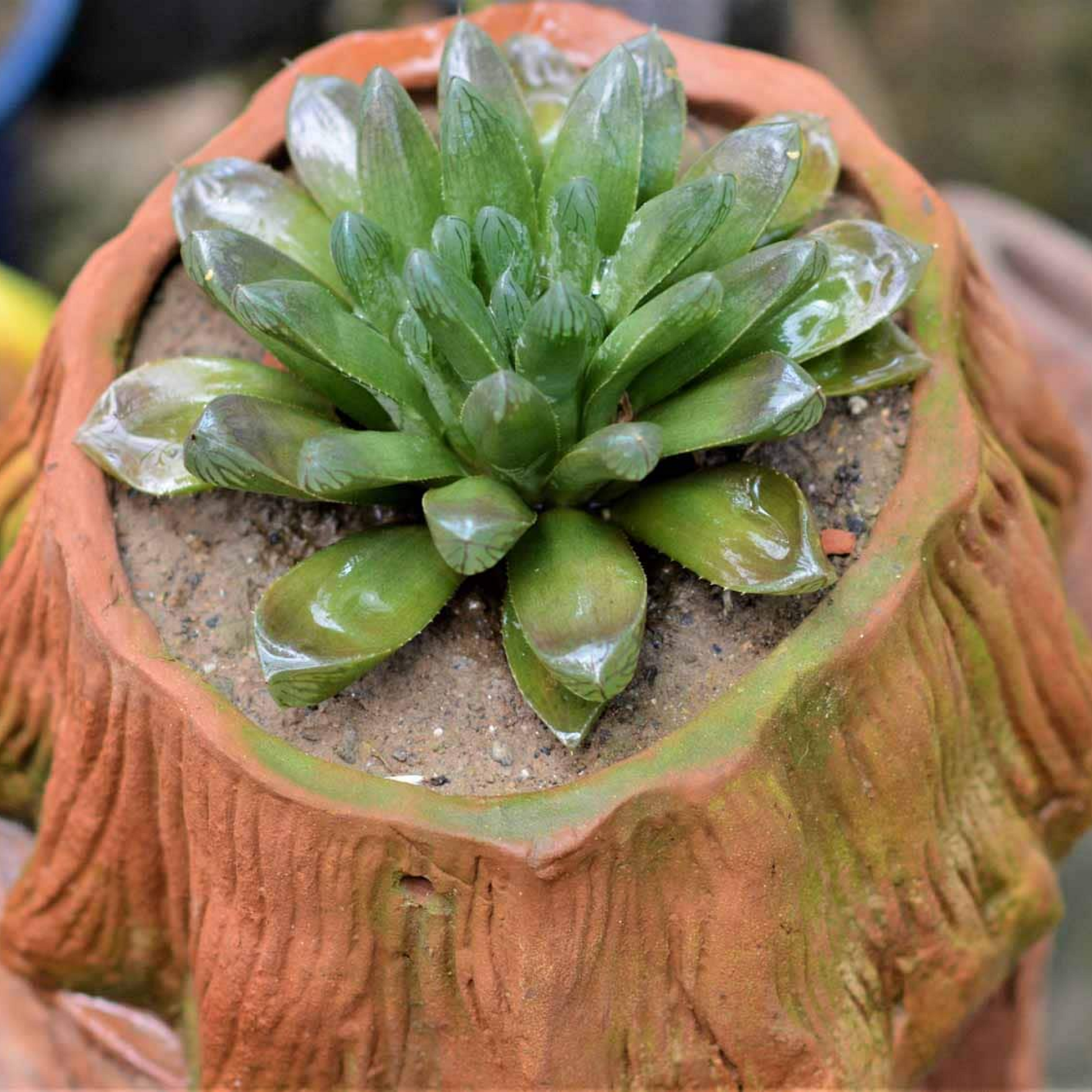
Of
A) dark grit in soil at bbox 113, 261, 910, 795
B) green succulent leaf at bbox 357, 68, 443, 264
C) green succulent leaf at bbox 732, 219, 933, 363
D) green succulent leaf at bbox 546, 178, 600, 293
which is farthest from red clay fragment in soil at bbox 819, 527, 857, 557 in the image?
green succulent leaf at bbox 357, 68, 443, 264

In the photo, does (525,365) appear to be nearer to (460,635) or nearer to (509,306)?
(509,306)

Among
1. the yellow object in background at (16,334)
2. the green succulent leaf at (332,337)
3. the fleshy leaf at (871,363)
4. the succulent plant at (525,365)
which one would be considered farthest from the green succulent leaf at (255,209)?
the yellow object in background at (16,334)

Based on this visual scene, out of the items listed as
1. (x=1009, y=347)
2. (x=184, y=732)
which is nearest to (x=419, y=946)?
(x=184, y=732)

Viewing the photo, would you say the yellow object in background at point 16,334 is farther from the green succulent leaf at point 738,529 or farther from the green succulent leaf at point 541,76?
the green succulent leaf at point 738,529

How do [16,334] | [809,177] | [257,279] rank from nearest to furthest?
[257,279] → [809,177] → [16,334]

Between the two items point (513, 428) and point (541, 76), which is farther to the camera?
point (541, 76)

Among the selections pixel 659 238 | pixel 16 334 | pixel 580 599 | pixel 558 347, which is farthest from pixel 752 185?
pixel 16 334

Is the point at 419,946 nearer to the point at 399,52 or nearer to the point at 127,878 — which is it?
the point at 127,878
